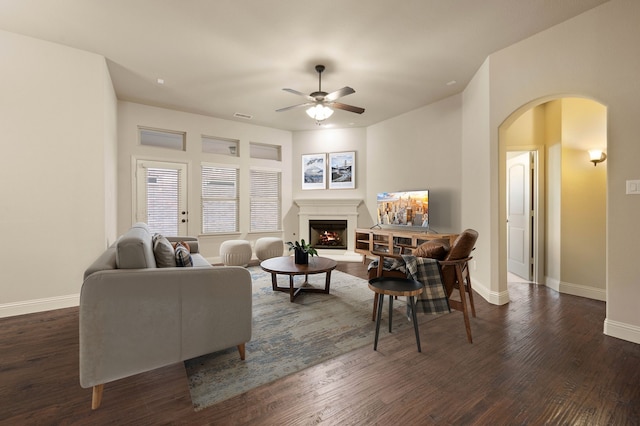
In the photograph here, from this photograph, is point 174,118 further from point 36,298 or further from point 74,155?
point 36,298

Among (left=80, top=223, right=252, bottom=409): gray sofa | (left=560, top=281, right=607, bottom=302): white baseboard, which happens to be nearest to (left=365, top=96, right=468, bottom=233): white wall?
(left=560, top=281, right=607, bottom=302): white baseboard

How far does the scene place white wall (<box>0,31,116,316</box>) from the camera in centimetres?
312

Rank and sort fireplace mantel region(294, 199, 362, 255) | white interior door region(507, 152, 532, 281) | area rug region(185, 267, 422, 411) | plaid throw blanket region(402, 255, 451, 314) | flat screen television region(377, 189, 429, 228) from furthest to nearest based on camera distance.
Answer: fireplace mantel region(294, 199, 362, 255) → flat screen television region(377, 189, 429, 228) → white interior door region(507, 152, 532, 281) → plaid throw blanket region(402, 255, 451, 314) → area rug region(185, 267, 422, 411)

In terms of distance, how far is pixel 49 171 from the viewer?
329 cm

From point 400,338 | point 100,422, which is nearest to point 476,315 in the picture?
point 400,338

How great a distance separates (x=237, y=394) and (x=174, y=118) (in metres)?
5.29

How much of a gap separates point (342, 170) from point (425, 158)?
199 cm

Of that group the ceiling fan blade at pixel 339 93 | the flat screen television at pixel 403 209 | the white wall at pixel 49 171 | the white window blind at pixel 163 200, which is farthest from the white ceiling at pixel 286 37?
the flat screen television at pixel 403 209

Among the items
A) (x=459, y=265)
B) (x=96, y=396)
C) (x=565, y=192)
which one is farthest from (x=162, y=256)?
(x=565, y=192)

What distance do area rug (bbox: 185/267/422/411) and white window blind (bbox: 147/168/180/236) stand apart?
2.67 meters

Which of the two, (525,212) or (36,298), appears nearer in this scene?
(36,298)

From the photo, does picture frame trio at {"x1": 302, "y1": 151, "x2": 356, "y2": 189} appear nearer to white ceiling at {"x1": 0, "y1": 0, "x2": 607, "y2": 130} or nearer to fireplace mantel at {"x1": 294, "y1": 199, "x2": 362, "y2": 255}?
fireplace mantel at {"x1": 294, "y1": 199, "x2": 362, "y2": 255}

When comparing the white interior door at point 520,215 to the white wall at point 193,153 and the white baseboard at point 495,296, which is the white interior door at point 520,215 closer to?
the white baseboard at point 495,296

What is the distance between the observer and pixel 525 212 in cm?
454
